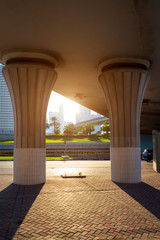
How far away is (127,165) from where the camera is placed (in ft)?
46.6

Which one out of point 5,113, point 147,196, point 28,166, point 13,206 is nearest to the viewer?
point 13,206

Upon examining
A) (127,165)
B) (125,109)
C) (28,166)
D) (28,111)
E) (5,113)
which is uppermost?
(5,113)

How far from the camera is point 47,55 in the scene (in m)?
13.0

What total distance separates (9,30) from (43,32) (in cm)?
154

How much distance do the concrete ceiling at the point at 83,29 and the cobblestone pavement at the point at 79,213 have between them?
290 inches

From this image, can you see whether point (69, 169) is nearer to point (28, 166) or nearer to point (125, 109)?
point (28, 166)

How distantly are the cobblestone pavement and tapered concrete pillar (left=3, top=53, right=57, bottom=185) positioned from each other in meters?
1.63

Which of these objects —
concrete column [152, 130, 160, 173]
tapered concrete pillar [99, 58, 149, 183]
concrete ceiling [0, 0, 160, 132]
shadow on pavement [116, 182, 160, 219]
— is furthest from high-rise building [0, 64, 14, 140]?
shadow on pavement [116, 182, 160, 219]

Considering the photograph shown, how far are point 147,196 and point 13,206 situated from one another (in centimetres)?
598

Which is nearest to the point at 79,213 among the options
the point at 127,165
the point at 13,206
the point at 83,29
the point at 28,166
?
the point at 13,206

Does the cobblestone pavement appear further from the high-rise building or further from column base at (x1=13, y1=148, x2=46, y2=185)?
the high-rise building

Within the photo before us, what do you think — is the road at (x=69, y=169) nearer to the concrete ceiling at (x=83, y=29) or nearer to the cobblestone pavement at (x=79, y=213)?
the cobblestone pavement at (x=79, y=213)

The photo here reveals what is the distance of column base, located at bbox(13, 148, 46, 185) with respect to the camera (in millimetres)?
13281

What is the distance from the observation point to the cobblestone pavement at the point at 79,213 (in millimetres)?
5969
